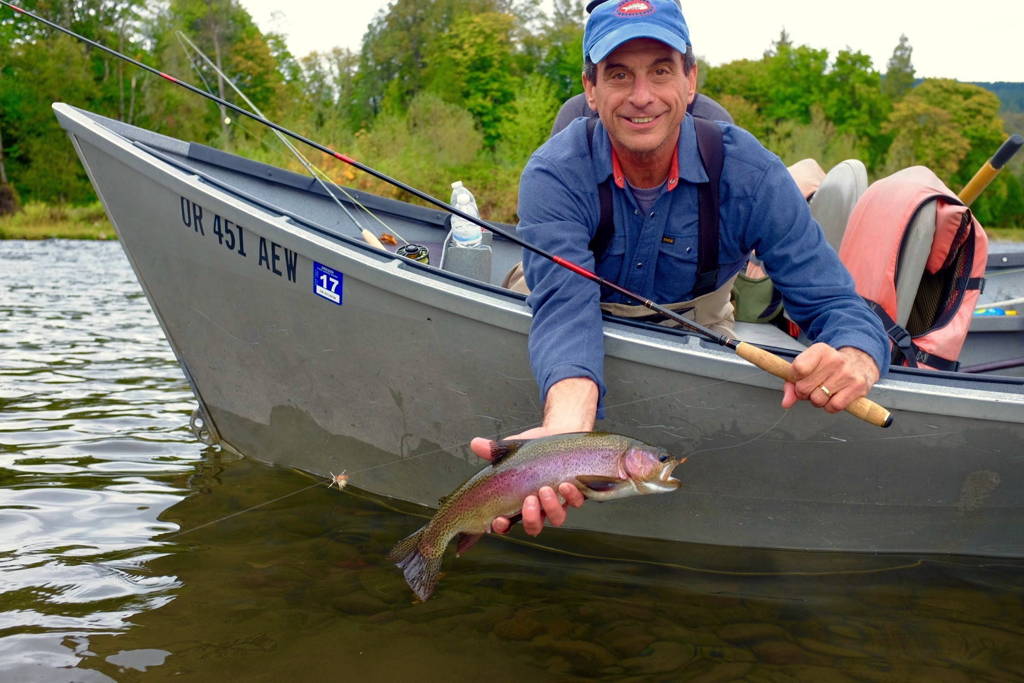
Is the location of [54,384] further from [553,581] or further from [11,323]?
[553,581]

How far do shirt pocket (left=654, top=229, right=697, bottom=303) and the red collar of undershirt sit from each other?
18 cm

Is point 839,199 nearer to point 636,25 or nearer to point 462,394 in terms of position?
point 636,25

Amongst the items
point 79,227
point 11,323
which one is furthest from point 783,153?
point 11,323

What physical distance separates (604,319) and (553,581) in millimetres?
1124

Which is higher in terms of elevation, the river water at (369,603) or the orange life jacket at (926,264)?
the orange life jacket at (926,264)

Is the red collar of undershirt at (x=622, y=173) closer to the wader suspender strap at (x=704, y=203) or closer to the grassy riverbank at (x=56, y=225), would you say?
the wader suspender strap at (x=704, y=203)

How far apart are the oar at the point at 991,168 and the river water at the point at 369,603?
6.43 feet

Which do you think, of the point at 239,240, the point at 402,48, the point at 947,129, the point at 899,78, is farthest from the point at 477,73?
the point at 239,240

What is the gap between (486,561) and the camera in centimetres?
402

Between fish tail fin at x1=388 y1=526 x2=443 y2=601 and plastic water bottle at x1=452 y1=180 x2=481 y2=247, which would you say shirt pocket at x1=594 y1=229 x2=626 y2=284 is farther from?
plastic water bottle at x1=452 y1=180 x2=481 y2=247

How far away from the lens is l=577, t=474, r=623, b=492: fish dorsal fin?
102 inches

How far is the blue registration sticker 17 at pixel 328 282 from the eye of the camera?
3939mm

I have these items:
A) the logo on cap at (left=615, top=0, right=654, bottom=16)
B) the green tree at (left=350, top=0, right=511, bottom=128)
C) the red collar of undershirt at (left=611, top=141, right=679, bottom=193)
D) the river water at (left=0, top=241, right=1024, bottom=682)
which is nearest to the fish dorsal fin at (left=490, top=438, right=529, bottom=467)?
the river water at (left=0, top=241, right=1024, bottom=682)

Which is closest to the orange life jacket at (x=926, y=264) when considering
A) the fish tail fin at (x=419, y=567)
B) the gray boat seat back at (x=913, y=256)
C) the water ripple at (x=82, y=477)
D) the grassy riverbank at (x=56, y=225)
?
the gray boat seat back at (x=913, y=256)
